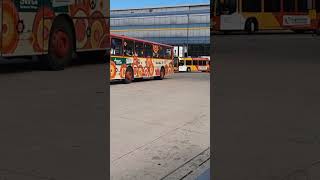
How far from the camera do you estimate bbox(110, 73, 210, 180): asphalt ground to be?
6.64 feet

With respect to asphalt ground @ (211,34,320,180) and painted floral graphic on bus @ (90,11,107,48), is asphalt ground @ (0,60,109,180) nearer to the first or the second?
painted floral graphic on bus @ (90,11,107,48)

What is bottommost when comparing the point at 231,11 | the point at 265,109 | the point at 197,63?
the point at 265,109

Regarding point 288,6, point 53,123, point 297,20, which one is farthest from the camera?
point 288,6

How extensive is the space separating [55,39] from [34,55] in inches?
3.6

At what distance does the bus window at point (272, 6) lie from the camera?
4.74 metres

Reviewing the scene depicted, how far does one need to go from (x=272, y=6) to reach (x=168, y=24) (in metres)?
3.34

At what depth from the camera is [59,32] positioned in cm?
143

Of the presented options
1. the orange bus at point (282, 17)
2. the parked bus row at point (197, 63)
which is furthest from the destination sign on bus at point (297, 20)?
the parked bus row at point (197, 63)

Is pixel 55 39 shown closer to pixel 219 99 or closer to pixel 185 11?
pixel 185 11

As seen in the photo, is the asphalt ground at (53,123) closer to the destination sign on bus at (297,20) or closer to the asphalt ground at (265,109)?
the asphalt ground at (265,109)

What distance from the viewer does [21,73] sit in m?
1.58

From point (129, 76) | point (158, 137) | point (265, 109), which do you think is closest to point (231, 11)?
point (265, 109)

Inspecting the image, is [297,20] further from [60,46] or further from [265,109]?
[60,46]

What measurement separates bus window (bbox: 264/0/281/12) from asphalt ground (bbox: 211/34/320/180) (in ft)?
3.37
